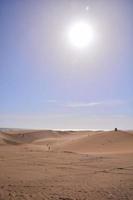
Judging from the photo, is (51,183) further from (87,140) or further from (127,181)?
(87,140)

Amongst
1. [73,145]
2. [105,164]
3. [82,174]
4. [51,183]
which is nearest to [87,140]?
[73,145]

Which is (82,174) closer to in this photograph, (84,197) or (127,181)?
(127,181)

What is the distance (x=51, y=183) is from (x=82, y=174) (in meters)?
2.51

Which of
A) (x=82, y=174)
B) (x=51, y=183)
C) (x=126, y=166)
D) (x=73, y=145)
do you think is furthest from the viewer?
(x=73, y=145)

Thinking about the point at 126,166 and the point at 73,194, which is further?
the point at 126,166

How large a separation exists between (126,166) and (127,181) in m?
4.20

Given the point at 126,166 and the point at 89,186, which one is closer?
the point at 89,186

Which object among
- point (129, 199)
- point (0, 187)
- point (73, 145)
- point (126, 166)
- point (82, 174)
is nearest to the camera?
point (129, 199)

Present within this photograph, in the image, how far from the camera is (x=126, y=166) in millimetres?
17125

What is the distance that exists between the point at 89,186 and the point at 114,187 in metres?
0.97

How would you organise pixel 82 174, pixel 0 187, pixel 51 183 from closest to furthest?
pixel 0 187
pixel 51 183
pixel 82 174

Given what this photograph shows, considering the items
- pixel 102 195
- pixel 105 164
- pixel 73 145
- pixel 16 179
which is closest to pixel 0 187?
pixel 16 179

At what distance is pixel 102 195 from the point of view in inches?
426

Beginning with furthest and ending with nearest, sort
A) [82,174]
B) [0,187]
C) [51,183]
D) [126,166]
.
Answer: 1. [126,166]
2. [82,174]
3. [51,183]
4. [0,187]
